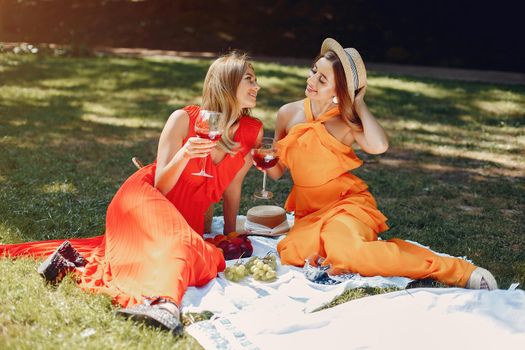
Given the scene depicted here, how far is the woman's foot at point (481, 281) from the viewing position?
157 inches

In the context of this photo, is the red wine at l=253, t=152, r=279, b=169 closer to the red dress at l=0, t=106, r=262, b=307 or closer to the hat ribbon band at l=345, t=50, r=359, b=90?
the red dress at l=0, t=106, r=262, b=307

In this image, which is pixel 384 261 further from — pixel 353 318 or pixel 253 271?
pixel 253 271

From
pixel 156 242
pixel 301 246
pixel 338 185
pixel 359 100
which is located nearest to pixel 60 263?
pixel 156 242

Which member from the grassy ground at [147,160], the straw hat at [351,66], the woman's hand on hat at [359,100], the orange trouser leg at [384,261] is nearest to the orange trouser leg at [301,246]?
the orange trouser leg at [384,261]

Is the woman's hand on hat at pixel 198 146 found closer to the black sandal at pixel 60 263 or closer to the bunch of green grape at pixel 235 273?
the bunch of green grape at pixel 235 273

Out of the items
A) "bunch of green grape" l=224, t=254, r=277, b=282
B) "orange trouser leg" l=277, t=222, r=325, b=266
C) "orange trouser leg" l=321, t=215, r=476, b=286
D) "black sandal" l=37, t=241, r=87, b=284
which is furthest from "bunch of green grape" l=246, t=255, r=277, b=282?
"black sandal" l=37, t=241, r=87, b=284

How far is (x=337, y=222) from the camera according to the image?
4.27 m

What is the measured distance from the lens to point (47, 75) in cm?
1077

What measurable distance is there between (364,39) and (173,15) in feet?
16.4

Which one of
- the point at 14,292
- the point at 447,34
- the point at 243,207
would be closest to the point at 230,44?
the point at 447,34

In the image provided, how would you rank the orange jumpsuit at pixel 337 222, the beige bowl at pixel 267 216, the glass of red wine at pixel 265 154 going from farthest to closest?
the beige bowl at pixel 267 216, the glass of red wine at pixel 265 154, the orange jumpsuit at pixel 337 222

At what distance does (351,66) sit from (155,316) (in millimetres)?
2135

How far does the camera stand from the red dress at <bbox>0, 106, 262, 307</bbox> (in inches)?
141

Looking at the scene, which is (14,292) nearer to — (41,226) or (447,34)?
(41,226)
